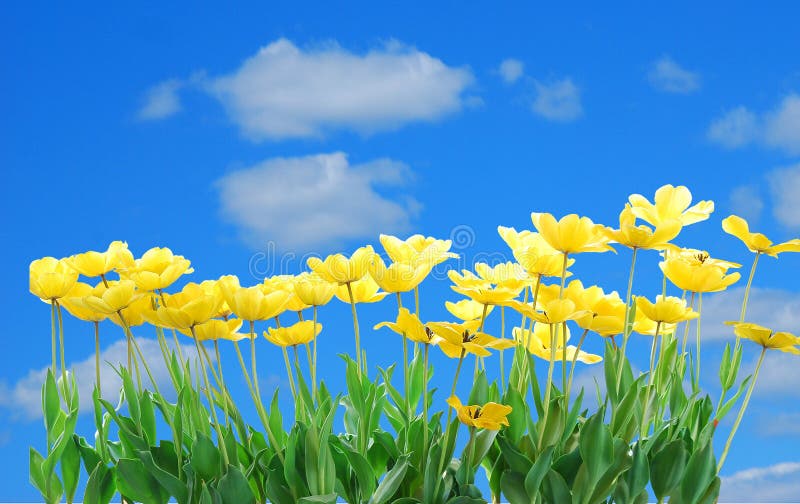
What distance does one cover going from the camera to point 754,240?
1.86 metres

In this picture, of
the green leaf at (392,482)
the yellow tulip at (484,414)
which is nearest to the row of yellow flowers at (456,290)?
the yellow tulip at (484,414)

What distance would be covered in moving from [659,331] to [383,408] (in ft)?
2.21

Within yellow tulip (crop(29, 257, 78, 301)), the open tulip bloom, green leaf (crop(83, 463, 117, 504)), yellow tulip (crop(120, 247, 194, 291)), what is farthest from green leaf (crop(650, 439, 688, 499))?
yellow tulip (crop(29, 257, 78, 301))

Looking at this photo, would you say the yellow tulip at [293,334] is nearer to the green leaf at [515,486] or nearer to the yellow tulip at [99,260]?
the yellow tulip at [99,260]

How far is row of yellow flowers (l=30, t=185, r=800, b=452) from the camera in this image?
160cm

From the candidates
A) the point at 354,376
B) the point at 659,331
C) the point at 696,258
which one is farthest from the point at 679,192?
the point at 354,376

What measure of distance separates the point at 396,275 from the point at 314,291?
176 mm

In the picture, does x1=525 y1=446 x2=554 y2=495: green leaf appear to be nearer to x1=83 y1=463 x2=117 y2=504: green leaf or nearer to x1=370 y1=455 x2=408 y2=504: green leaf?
x1=370 y1=455 x2=408 y2=504: green leaf

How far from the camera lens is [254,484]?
184 centimetres

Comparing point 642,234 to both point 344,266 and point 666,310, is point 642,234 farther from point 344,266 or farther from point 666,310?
point 344,266

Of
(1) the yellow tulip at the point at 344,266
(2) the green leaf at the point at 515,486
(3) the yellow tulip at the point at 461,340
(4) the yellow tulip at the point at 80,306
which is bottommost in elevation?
(2) the green leaf at the point at 515,486

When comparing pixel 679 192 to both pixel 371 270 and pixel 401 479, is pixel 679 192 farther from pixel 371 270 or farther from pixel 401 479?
pixel 401 479

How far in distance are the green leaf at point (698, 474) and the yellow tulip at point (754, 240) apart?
0.47 meters

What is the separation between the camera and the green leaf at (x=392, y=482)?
163cm
